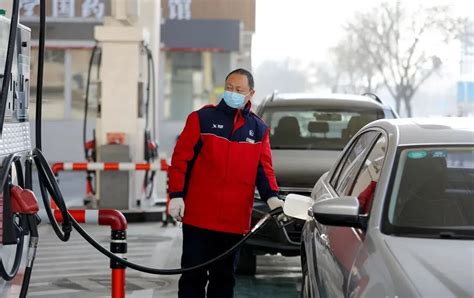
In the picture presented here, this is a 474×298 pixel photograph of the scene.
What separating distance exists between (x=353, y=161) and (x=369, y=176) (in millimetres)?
808

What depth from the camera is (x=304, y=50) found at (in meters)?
41.8

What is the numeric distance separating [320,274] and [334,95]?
6.32 meters

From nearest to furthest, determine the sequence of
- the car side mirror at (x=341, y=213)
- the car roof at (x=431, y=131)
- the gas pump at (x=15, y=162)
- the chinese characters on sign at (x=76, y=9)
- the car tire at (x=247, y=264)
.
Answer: the car side mirror at (x=341, y=213) < the car roof at (x=431, y=131) < the gas pump at (x=15, y=162) < the car tire at (x=247, y=264) < the chinese characters on sign at (x=76, y=9)

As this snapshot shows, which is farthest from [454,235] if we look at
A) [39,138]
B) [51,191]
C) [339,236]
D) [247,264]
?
[247,264]

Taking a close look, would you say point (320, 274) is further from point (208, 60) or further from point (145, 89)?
point (208, 60)

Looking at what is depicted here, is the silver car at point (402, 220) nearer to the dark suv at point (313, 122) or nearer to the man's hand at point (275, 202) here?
the man's hand at point (275, 202)

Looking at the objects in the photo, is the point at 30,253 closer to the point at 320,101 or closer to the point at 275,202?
the point at 275,202

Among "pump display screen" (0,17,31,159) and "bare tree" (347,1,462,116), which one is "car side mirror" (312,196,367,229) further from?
"bare tree" (347,1,462,116)

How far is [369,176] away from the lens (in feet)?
17.8

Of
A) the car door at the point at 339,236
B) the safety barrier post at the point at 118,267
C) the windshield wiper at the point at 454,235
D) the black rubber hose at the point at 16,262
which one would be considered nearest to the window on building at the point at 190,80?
the car door at the point at 339,236

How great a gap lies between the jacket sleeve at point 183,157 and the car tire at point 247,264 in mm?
3222

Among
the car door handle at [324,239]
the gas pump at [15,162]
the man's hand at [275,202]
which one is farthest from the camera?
the man's hand at [275,202]

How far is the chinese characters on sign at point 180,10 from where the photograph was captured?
1146 inches

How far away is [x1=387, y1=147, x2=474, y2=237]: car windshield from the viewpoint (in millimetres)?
4766
